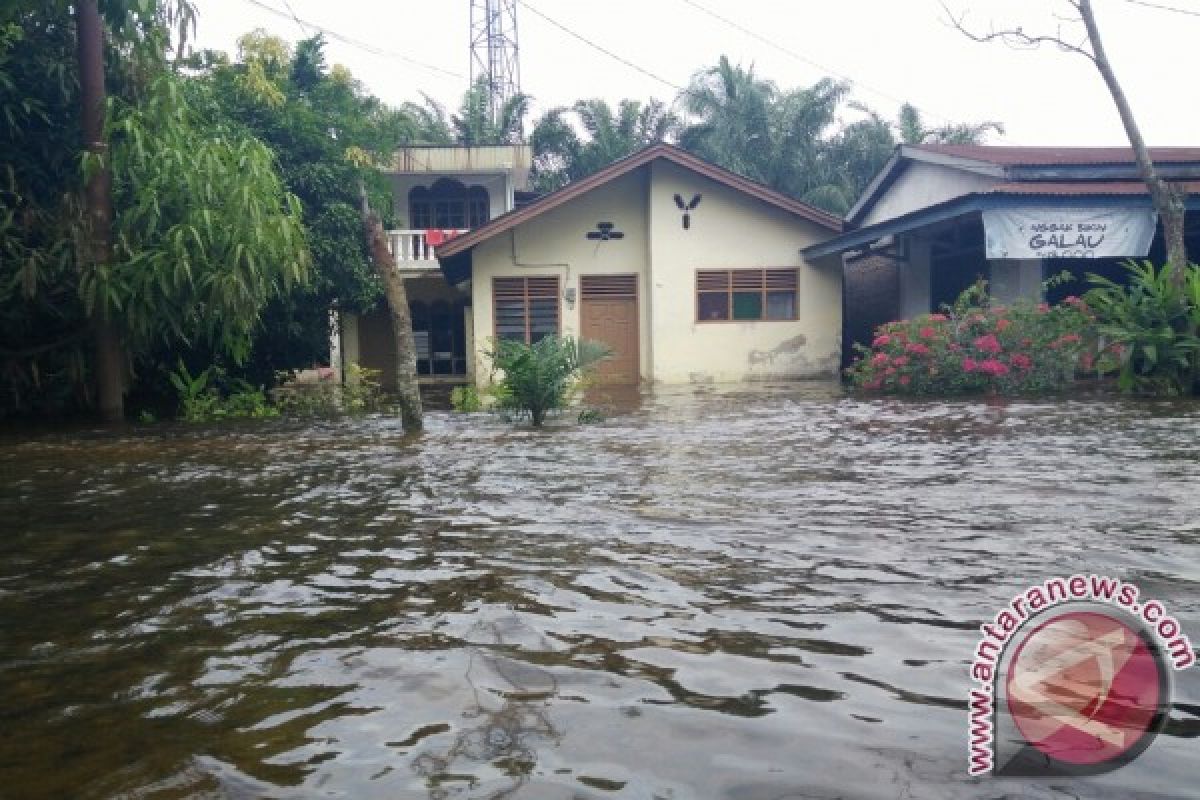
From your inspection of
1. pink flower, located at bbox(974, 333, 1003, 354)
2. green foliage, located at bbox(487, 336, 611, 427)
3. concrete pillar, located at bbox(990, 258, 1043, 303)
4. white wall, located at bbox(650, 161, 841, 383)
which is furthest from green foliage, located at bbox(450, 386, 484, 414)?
concrete pillar, located at bbox(990, 258, 1043, 303)

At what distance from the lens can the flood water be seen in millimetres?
2203

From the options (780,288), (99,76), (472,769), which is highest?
(99,76)

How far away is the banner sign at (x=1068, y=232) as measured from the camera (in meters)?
14.6

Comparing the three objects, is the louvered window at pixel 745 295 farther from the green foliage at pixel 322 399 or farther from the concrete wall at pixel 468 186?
the green foliage at pixel 322 399

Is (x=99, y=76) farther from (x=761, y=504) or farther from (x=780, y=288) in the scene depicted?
(x=780, y=288)

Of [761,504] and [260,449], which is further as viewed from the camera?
[260,449]

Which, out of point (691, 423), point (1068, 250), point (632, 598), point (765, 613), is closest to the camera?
point (765, 613)

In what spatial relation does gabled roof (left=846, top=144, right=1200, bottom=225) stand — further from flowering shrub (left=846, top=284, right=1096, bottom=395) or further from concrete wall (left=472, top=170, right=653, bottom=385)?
concrete wall (left=472, top=170, right=653, bottom=385)

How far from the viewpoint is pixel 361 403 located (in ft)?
45.3

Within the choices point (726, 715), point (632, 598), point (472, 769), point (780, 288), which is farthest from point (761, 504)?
point (780, 288)

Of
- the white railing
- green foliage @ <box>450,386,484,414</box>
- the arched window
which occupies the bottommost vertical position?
green foliage @ <box>450,386,484,414</box>

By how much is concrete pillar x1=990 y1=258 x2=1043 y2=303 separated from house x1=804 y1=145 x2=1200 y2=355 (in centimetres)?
2

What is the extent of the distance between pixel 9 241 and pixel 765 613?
10756 mm

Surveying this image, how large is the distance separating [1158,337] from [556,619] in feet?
36.8
